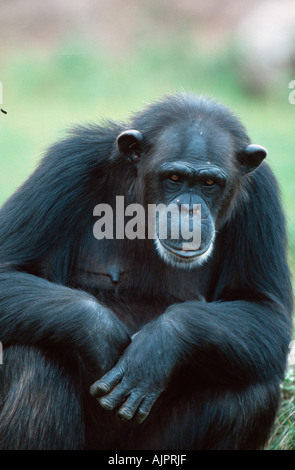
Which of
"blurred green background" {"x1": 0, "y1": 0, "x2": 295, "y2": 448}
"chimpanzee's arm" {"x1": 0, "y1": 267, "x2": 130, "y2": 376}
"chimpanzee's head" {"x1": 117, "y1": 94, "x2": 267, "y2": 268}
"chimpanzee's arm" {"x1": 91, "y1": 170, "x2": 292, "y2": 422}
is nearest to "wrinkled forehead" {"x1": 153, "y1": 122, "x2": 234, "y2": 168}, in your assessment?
"chimpanzee's head" {"x1": 117, "y1": 94, "x2": 267, "y2": 268}

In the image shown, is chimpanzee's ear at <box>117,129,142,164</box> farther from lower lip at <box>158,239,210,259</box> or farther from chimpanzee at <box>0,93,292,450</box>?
lower lip at <box>158,239,210,259</box>

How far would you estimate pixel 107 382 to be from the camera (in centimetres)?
392

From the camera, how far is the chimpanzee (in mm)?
4027

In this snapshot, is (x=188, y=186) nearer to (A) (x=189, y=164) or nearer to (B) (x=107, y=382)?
(A) (x=189, y=164)

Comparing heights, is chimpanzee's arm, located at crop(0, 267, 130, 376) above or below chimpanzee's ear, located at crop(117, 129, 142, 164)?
below

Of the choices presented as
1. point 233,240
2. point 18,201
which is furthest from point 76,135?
point 233,240

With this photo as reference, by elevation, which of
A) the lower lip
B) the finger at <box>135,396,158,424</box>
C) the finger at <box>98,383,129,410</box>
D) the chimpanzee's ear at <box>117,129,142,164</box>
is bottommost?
the finger at <box>135,396,158,424</box>

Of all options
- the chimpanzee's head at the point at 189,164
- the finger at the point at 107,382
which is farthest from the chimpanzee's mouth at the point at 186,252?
the finger at the point at 107,382

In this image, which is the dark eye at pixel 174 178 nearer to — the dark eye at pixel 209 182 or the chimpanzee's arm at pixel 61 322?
the dark eye at pixel 209 182

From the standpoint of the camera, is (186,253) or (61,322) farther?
(186,253)

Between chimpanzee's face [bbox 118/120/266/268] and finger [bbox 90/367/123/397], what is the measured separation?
29.1 inches

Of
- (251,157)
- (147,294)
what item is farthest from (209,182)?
(147,294)

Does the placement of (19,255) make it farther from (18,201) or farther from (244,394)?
(244,394)

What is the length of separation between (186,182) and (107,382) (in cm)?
114
